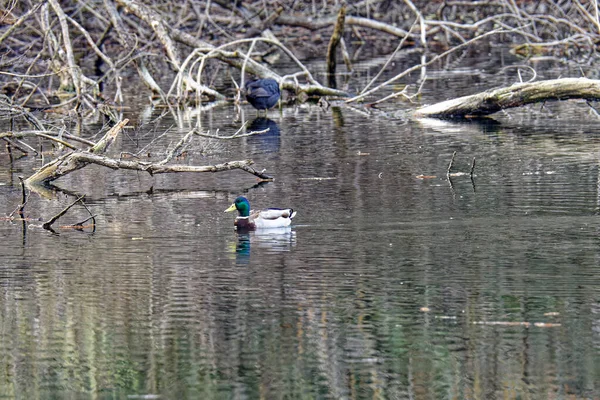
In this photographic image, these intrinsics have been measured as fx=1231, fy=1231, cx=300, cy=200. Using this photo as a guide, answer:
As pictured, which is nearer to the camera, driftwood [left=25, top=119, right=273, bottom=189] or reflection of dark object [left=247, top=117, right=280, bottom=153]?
driftwood [left=25, top=119, right=273, bottom=189]

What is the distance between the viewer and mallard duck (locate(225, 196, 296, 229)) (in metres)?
10.3

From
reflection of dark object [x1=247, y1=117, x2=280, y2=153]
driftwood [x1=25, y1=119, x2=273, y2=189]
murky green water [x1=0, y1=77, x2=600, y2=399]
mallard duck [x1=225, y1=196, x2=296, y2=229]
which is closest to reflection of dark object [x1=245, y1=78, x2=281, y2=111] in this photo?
reflection of dark object [x1=247, y1=117, x2=280, y2=153]

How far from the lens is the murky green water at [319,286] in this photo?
21.4ft

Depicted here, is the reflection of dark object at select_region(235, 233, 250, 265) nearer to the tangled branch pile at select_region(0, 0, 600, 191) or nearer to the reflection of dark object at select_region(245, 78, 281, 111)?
the tangled branch pile at select_region(0, 0, 600, 191)

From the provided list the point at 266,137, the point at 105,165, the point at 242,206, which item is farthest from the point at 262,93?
the point at 242,206

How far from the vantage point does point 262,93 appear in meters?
19.2

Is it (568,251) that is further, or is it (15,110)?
(15,110)

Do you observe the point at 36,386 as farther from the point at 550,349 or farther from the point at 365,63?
the point at 365,63

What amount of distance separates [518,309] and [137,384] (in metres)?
2.48

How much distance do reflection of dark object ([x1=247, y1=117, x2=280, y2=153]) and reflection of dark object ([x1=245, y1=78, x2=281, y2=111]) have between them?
545 mm

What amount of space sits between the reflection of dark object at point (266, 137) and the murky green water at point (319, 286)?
181 cm

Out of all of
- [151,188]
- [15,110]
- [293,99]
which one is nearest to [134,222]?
[151,188]

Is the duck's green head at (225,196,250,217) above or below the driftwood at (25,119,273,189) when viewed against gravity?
below

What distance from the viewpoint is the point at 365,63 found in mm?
27641
